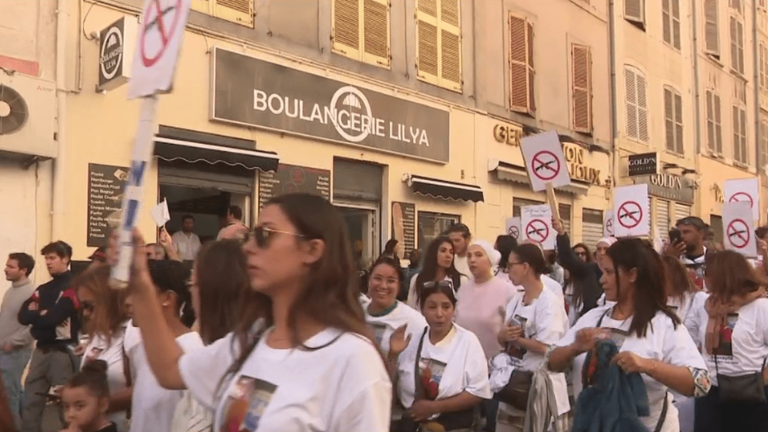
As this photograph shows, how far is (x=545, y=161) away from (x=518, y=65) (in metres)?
9.27

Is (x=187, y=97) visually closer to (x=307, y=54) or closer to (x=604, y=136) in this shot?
(x=307, y=54)

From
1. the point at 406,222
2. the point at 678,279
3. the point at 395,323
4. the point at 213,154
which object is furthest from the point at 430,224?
the point at 395,323

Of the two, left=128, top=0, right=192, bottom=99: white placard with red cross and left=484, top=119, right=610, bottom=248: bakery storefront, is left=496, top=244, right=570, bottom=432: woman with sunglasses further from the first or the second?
left=484, top=119, right=610, bottom=248: bakery storefront

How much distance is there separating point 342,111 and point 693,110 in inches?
617

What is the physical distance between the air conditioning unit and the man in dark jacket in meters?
2.63

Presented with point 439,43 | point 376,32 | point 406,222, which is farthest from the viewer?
point 439,43

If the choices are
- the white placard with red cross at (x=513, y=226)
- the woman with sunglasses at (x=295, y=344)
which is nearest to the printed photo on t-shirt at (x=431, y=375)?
the woman with sunglasses at (x=295, y=344)

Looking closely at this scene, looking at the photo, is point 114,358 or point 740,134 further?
point 740,134

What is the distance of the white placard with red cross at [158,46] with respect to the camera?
255 centimetres

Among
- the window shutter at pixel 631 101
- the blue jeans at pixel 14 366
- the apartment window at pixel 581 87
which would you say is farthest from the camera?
the window shutter at pixel 631 101

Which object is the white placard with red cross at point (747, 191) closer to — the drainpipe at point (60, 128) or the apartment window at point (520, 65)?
the apartment window at point (520, 65)

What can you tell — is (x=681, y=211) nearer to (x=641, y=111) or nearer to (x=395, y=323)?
(x=641, y=111)

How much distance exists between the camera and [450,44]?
1584 centimetres

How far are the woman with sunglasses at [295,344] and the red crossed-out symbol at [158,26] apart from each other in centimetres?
60
